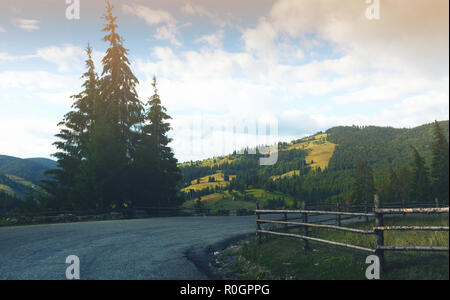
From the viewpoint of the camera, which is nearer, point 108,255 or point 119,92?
point 108,255

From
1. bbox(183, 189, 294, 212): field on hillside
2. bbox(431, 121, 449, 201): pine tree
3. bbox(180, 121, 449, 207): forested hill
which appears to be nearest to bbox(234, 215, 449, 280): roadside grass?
bbox(431, 121, 449, 201): pine tree

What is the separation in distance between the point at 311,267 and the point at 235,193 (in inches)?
6562

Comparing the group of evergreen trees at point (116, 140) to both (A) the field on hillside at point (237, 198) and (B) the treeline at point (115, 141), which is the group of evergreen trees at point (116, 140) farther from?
(A) the field on hillside at point (237, 198)

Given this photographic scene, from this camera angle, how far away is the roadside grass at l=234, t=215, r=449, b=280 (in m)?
5.71

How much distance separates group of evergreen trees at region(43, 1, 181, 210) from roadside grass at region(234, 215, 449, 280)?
800 inches

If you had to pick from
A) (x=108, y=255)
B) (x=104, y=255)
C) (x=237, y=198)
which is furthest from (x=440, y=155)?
(x=237, y=198)

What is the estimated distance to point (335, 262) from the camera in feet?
23.4

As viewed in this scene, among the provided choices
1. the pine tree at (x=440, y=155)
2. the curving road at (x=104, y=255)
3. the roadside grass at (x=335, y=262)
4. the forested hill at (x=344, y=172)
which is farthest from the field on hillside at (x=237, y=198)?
the pine tree at (x=440, y=155)

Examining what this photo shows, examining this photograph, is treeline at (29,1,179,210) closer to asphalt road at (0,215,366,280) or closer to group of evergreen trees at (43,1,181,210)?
group of evergreen trees at (43,1,181,210)

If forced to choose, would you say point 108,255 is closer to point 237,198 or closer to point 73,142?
point 73,142

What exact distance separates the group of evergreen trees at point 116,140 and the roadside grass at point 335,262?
66.7 ft

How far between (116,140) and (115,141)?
1.32 meters
